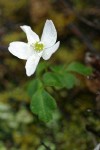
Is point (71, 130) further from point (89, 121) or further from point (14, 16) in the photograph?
point (14, 16)

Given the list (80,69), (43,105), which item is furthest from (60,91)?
(43,105)

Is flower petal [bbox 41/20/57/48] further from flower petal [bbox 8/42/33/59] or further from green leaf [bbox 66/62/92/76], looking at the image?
green leaf [bbox 66/62/92/76]

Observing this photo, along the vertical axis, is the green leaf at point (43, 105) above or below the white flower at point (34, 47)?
below

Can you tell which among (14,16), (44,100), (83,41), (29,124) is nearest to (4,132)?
(29,124)

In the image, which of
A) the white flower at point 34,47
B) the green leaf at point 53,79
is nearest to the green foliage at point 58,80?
the green leaf at point 53,79

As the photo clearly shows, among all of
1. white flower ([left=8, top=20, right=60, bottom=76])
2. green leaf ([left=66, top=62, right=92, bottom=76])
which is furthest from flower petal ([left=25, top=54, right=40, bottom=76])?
green leaf ([left=66, top=62, right=92, bottom=76])

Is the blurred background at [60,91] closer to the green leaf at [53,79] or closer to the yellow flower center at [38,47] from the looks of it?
the green leaf at [53,79]

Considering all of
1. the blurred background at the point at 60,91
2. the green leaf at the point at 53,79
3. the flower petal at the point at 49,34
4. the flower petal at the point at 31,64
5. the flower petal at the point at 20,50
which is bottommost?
the blurred background at the point at 60,91
